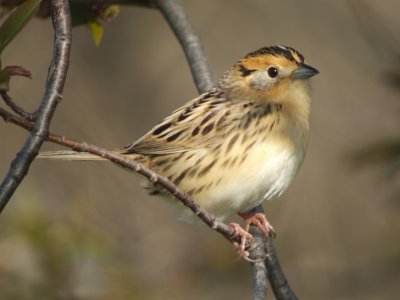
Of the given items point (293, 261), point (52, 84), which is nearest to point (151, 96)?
point (293, 261)

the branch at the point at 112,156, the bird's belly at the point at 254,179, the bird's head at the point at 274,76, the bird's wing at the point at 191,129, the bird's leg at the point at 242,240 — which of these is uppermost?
the bird's head at the point at 274,76

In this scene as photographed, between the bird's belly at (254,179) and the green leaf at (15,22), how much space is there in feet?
5.34

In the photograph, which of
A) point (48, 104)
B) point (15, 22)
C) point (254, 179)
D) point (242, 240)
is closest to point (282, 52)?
point (254, 179)

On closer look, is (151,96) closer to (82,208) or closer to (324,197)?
(324,197)

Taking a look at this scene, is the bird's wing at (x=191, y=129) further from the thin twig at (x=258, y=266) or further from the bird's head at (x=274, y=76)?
the thin twig at (x=258, y=266)

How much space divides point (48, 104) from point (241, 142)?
183cm

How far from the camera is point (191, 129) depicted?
4.29 metres

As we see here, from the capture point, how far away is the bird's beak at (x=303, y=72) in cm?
425

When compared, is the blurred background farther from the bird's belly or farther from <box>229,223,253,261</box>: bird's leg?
<box>229,223,253,261</box>: bird's leg

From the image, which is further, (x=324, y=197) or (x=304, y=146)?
(x=324, y=197)

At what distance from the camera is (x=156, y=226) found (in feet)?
21.6

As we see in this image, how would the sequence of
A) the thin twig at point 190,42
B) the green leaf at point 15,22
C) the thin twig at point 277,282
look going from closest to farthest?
1. the green leaf at point 15,22
2. the thin twig at point 277,282
3. the thin twig at point 190,42

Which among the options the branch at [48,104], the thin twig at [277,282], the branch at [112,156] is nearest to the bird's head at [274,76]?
the thin twig at [277,282]

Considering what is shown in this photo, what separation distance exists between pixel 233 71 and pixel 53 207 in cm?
236
